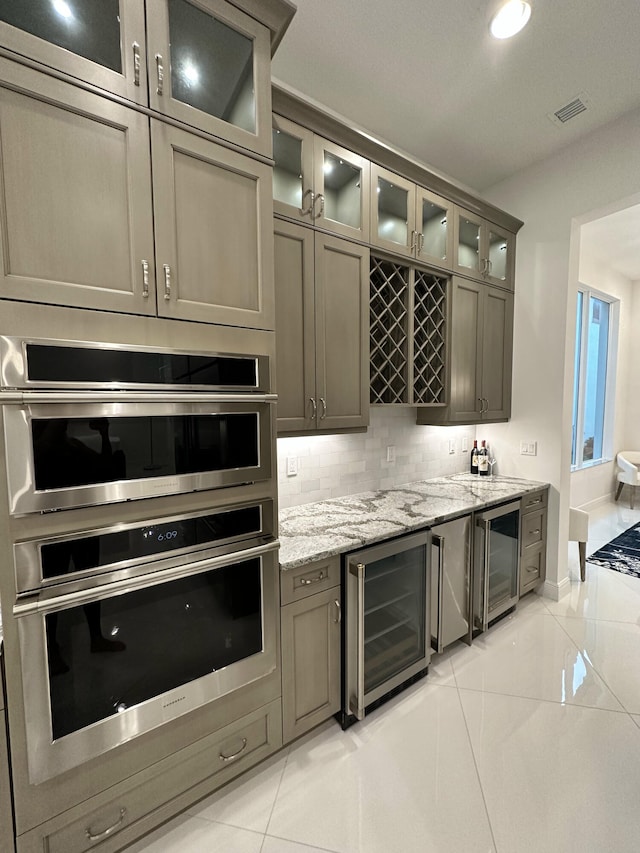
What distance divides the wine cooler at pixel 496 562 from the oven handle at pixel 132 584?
60.7 inches

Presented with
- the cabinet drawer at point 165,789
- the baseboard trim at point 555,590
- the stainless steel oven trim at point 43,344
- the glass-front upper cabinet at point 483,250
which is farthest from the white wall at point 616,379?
the stainless steel oven trim at point 43,344

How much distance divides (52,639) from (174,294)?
113 centimetres

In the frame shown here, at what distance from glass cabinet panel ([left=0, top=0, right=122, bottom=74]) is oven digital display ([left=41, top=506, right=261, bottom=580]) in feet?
4.71

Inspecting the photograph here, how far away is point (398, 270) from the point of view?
242 centimetres

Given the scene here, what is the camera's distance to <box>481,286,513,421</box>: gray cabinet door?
2945 mm

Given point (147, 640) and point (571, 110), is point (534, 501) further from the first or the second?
point (147, 640)

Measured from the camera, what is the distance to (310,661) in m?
1.67

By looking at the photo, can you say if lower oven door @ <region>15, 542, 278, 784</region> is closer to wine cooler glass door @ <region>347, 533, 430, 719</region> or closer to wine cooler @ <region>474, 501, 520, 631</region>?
wine cooler glass door @ <region>347, 533, 430, 719</region>

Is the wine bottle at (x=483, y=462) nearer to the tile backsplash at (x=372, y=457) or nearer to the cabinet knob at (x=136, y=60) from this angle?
the tile backsplash at (x=372, y=457)

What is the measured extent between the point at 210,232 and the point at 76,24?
0.63m

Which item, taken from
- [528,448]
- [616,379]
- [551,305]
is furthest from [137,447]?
[616,379]

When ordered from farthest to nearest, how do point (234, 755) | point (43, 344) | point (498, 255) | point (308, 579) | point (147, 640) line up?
point (498, 255)
point (308, 579)
point (234, 755)
point (147, 640)
point (43, 344)

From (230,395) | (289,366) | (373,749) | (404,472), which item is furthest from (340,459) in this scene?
(373,749)

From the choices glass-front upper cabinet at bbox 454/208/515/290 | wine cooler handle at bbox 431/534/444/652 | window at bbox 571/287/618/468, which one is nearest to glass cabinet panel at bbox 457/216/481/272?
glass-front upper cabinet at bbox 454/208/515/290
